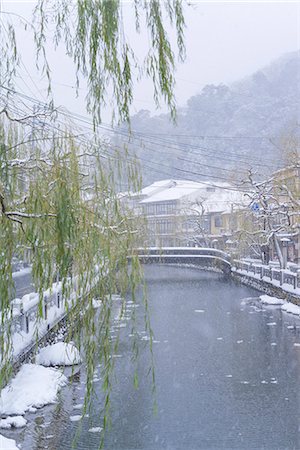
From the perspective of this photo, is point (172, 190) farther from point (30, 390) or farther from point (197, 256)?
point (30, 390)

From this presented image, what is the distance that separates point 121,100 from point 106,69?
0.13 meters

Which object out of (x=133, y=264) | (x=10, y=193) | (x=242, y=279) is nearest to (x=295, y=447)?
(x=133, y=264)

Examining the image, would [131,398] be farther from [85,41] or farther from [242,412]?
[85,41]

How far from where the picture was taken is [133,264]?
2.89 m

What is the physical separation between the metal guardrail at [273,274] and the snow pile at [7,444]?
11.0 metres

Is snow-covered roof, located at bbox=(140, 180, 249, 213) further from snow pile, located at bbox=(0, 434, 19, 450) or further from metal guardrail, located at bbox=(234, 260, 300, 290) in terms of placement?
snow pile, located at bbox=(0, 434, 19, 450)

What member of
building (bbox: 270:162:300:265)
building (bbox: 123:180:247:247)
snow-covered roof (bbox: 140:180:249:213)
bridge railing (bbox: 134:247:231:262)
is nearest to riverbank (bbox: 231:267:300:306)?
building (bbox: 270:162:300:265)

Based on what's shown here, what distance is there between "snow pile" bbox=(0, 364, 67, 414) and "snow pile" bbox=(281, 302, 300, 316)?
24.3 feet

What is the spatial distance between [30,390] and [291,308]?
855 centimetres

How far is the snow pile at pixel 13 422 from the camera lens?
6.22 meters

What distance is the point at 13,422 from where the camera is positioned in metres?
6.26

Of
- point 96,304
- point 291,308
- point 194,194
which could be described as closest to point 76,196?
point 96,304

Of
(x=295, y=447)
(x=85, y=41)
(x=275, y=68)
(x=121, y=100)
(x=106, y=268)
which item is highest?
(x=275, y=68)

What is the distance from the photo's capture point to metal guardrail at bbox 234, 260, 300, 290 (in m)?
15.3
